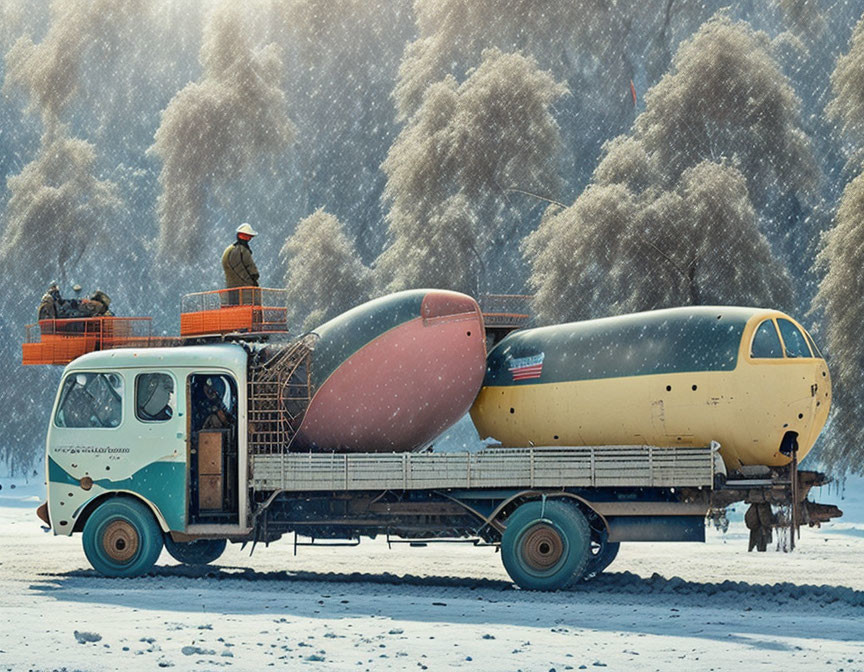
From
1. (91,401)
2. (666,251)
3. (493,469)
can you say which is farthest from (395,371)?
(666,251)

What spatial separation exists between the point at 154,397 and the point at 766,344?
25.2 ft

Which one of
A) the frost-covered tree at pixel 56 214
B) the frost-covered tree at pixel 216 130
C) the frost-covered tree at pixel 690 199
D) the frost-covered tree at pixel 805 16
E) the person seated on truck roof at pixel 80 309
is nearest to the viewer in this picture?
the person seated on truck roof at pixel 80 309

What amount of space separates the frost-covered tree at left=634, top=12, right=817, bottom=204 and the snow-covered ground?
12.7m

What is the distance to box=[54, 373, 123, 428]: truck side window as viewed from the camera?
16.4m

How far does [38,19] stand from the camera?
67.8 metres

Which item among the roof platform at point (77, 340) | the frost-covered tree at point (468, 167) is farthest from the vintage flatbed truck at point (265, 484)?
the frost-covered tree at point (468, 167)

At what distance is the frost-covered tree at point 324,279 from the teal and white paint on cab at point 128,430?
67.2 feet

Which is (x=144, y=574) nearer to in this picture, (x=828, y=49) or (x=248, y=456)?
(x=248, y=456)

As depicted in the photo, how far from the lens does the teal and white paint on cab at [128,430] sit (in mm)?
16078

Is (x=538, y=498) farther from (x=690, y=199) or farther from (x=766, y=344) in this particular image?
(x=690, y=199)

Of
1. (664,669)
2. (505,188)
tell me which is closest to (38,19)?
(505,188)

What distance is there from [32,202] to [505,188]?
1936cm

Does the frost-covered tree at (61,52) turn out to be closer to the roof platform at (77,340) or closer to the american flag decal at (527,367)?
the roof platform at (77,340)

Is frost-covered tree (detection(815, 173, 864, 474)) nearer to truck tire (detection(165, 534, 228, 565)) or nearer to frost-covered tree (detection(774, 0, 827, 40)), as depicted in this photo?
truck tire (detection(165, 534, 228, 565))
